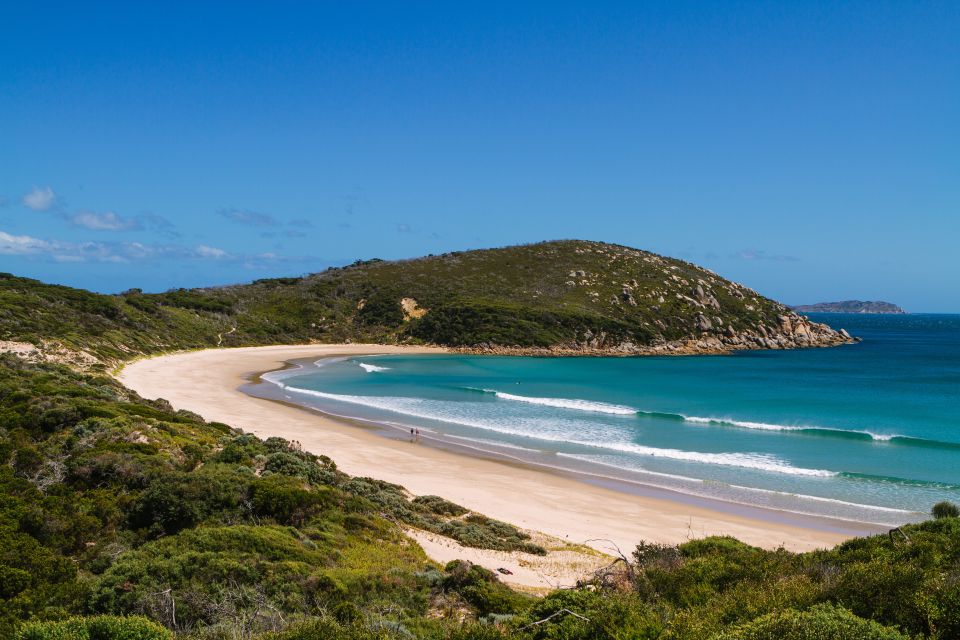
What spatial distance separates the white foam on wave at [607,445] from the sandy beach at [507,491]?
5183 millimetres

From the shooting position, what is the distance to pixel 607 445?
27078 millimetres

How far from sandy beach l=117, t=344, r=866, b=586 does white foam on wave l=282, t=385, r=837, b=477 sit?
17.0 feet

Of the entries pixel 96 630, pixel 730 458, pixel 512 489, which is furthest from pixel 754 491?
pixel 96 630

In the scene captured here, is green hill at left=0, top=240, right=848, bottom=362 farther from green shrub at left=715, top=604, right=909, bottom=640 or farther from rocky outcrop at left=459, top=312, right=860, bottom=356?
green shrub at left=715, top=604, right=909, bottom=640

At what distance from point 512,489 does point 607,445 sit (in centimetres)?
870

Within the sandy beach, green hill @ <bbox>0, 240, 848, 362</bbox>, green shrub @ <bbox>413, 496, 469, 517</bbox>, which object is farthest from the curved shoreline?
green hill @ <bbox>0, 240, 848, 362</bbox>

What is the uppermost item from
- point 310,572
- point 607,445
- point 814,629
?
point 814,629

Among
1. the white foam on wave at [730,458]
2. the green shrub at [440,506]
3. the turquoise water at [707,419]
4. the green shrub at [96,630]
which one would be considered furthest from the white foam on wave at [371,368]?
the green shrub at [96,630]

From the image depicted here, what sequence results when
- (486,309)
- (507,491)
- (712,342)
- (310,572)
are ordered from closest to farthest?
(310,572), (507,491), (486,309), (712,342)

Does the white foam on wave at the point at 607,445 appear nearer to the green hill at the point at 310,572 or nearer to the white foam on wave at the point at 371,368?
the green hill at the point at 310,572

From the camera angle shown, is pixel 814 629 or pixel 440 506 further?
pixel 440 506

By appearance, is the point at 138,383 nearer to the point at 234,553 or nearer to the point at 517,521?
the point at 517,521

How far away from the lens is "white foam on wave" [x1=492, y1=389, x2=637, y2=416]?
3600cm

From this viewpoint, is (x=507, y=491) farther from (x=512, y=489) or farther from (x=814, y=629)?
(x=814, y=629)
